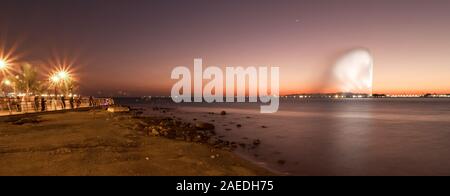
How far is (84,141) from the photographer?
1411cm

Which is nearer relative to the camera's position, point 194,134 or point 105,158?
point 105,158

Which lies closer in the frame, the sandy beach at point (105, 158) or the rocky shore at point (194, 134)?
the sandy beach at point (105, 158)

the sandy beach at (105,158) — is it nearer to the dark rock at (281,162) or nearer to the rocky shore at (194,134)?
the dark rock at (281,162)

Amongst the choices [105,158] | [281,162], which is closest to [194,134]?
[281,162]

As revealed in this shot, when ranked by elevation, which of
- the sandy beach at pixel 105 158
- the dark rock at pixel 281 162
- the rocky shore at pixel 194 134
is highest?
the sandy beach at pixel 105 158

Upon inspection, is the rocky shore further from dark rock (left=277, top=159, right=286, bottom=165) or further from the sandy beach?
the sandy beach

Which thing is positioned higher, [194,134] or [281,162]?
[194,134]

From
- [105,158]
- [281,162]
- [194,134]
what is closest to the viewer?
[105,158]

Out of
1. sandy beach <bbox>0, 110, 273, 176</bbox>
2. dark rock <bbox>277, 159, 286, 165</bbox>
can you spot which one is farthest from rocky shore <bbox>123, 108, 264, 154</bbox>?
sandy beach <bbox>0, 110, 273, 176</bbox>

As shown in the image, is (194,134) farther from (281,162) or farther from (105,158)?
(105,158)

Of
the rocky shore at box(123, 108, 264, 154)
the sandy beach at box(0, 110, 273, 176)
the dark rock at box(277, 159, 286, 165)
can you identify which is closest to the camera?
the sandy beach at box(0, 110, 273, 176)

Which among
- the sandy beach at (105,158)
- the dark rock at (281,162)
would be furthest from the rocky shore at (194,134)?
the sandy beach at (105,158)
